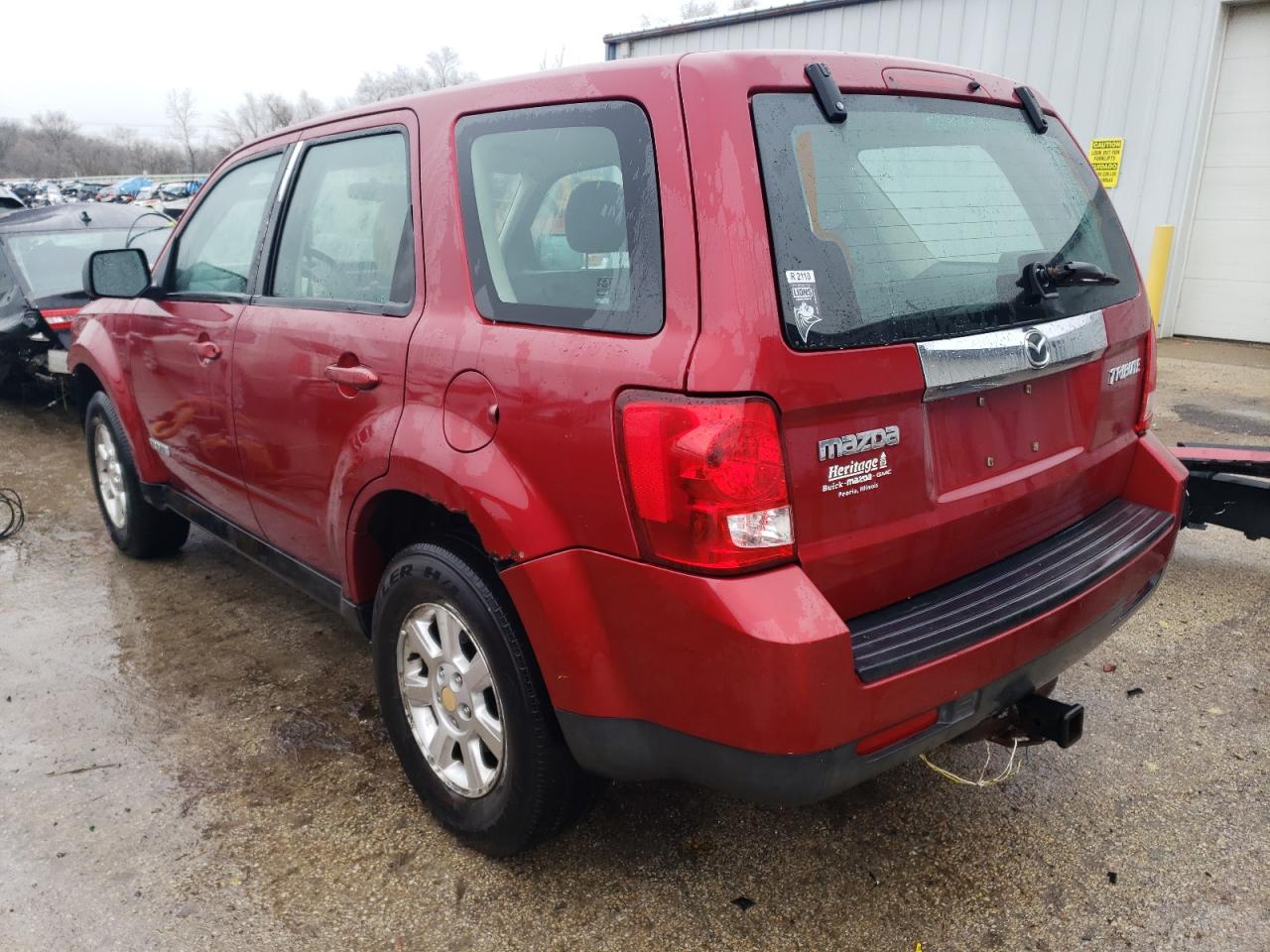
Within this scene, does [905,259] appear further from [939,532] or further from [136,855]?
[136,855]

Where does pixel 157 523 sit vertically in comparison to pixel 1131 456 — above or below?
below

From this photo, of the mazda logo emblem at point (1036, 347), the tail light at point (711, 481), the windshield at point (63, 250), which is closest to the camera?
the tail light at point (711, 481)

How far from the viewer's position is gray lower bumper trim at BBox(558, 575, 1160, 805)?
6.16 feet

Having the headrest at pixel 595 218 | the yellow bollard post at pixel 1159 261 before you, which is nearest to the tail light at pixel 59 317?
the headrest at pixel 595 218

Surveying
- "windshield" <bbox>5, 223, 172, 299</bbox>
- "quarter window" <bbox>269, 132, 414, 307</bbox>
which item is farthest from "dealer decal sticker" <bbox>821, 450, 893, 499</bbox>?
"windshield" <bbox>5, 223, 172, 299</bbox>

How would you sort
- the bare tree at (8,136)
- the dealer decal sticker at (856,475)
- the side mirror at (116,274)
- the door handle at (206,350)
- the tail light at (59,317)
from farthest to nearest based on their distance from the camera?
the bare tree at (8,136) → the tail light at (59,317) → the side mirror at (116,274) → the door handle at (206,350) → the dealer decal sticker at (856,475)

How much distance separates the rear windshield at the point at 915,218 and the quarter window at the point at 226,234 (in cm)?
209

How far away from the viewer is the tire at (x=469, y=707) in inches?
87.6

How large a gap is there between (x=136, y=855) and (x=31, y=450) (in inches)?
220

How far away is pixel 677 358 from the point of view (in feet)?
6.04

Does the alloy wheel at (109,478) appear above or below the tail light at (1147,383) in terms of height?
below

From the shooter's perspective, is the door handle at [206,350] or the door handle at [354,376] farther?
the door handle at [206,350]

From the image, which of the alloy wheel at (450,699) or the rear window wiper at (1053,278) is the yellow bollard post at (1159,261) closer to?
the rear window wiper at (1053,278)

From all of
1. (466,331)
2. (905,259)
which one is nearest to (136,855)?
(466,331)
